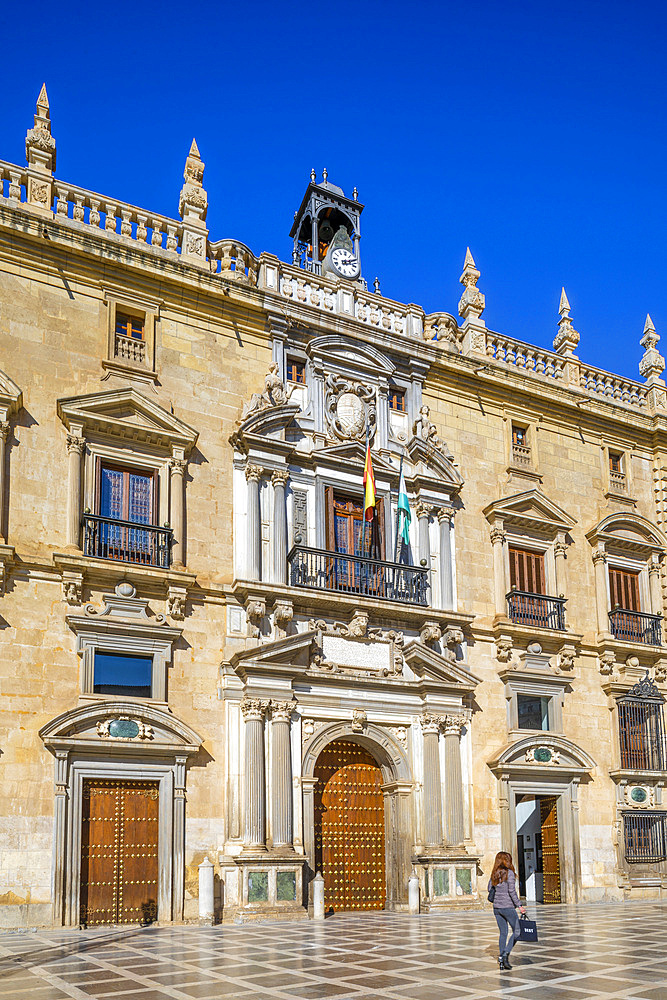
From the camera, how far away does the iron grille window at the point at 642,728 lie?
23.1 meters

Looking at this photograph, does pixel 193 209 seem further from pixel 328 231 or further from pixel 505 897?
pixel 505 897

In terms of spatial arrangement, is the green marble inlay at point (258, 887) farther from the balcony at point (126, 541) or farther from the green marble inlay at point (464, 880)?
the balcony at point (126, 541)

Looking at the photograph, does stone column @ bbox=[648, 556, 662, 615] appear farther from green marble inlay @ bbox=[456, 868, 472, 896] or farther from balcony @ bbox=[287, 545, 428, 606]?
green marble inlay @ bbox=[456, 868, 472, 896]

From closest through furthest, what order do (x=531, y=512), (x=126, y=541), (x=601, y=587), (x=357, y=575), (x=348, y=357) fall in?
(x=126, y=541) → (x=357, y=575) → (x=348, y=357) → (x=531, y=512) → (x=601, y=587)

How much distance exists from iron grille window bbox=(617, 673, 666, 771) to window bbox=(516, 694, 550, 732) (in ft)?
7.13

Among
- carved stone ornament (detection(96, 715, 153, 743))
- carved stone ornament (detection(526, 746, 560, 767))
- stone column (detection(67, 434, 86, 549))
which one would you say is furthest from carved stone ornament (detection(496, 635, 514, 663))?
stone column (detection(67, 434, 86, 549))

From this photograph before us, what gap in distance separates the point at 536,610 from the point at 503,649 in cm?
160

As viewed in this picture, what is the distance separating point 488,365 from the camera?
2366 centimetres

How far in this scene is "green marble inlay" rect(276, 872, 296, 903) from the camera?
16844 mm

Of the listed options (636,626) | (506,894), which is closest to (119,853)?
(506,894)

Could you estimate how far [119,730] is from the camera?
54.0 ft

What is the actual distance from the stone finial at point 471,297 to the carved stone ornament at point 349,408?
13.8ft

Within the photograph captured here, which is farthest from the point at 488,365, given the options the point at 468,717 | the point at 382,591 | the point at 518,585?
the point at 468,717

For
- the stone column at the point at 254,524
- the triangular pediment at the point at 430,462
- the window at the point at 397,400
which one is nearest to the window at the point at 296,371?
the window at the point at 397,400
